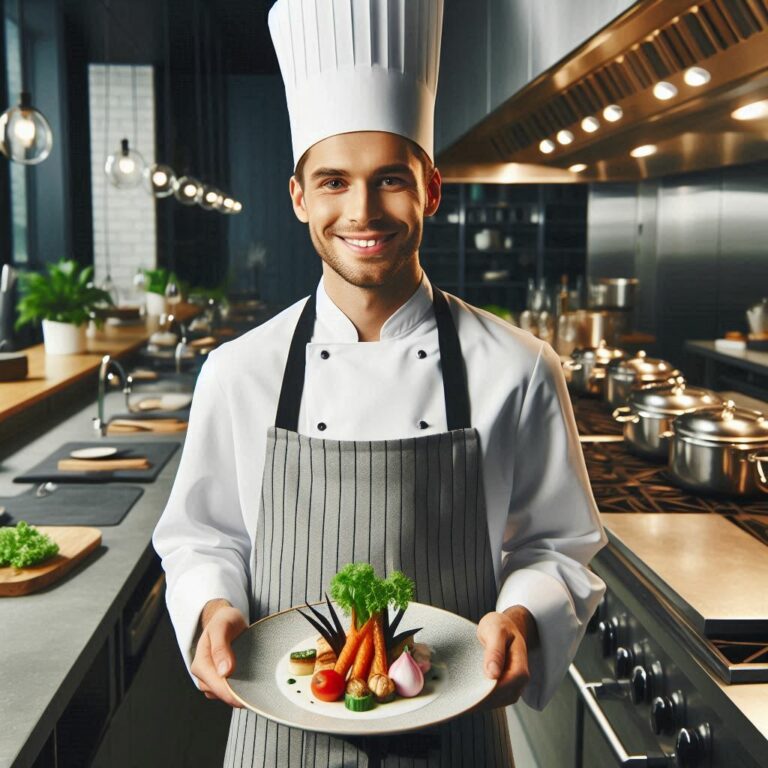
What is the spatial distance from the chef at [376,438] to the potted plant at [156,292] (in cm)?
659

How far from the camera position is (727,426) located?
6.91ft

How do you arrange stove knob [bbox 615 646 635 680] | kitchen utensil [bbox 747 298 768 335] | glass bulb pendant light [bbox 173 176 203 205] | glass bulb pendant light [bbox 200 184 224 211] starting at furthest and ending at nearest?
glass bulb pendant light [bbox 200 184 224 211] < glass bulb pendant light [bbox 173 176 203 205] < kitchen utensil [bbox 747 298 768 335] < stove knob [bbox 615 646 635 680]

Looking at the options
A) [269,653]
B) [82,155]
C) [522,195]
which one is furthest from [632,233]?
[269,653]

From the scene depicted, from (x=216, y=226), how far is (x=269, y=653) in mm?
10259

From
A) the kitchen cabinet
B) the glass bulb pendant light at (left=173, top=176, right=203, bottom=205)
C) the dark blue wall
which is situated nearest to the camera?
the glass bulb pendant light at (left=173, top=176, right=203, bottom=205)

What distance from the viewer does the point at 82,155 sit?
8.45 meters

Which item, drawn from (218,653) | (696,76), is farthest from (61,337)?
(218,653)

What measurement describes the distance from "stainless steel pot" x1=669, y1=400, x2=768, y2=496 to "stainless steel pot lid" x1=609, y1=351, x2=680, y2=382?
34.4 inches

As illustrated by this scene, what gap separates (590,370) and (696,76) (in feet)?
5.00

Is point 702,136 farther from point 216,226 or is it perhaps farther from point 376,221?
point 216,226

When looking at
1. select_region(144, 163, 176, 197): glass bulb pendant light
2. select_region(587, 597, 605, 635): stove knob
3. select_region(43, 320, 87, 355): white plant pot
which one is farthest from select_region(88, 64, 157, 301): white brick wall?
select_region(587, 597, 605, 635): stove knob

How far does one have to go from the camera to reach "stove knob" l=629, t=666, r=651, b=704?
165cm

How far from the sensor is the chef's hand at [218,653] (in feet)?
3.58

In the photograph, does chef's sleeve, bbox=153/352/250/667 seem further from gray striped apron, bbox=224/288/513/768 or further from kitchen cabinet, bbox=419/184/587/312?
kitchen cabinet, bbox=419/184/587/312
